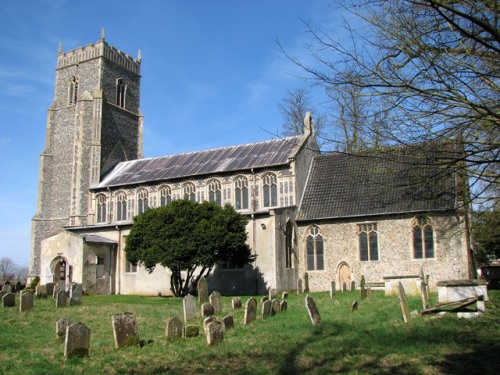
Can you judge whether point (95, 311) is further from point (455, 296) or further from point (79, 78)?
point (79, 78)

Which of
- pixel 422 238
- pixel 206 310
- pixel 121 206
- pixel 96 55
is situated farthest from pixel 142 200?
pixel 206 310

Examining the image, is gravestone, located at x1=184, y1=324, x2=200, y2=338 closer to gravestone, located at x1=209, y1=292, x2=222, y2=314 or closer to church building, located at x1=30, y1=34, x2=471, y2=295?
gravestone, located at x1=209, y1=292, x2=222, y2=314

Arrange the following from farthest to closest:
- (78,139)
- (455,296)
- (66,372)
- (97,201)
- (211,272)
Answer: (78,139) < (97,201) < (211,272) < (455,296) < (66,372)

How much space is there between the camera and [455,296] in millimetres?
13586

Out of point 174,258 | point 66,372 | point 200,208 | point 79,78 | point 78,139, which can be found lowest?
point 66,372

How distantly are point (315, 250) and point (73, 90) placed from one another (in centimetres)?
2414

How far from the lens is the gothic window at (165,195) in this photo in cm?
3092

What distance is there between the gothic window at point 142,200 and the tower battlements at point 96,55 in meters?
13.2

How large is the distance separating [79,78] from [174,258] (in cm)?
2241

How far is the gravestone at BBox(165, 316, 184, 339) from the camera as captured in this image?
10.8 m

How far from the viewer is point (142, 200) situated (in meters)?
31.7

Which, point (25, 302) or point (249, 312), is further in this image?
point (25, 302)

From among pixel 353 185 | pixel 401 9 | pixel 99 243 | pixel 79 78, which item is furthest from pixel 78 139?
pixel 401 9

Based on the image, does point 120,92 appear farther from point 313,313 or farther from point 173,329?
point 173,329
